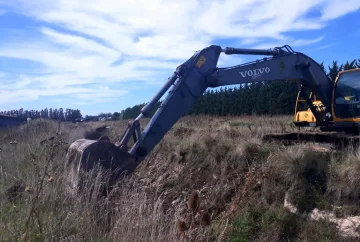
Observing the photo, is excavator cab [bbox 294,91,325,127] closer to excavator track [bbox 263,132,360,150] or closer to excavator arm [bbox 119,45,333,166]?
excavator arm [bbox 119,45,333,166]

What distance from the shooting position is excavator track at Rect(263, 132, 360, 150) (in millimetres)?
10406

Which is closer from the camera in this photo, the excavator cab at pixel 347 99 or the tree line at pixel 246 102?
the excavator cab at pixel 347 99

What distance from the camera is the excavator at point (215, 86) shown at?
30.5 ft

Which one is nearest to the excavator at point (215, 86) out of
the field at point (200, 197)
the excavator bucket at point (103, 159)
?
the excavator bucket at point (103, 159)

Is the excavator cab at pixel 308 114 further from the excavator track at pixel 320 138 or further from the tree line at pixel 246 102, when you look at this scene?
the tree line at pixel 246 102

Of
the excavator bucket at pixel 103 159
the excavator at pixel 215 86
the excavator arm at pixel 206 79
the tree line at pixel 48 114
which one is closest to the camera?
the excavator bucket at pixel 103 159

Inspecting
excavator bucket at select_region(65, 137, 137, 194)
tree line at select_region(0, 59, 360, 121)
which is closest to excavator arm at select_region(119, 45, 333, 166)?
excavator bucket at select_region(65, 137, 137, 194)

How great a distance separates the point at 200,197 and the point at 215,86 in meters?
2.97

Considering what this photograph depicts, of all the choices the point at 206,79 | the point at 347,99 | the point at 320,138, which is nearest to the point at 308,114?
the point at 347,99

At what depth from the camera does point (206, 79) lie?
10906mm

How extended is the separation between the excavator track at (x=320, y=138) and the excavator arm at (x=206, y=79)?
1.61 metres

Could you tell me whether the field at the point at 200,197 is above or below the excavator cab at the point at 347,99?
below

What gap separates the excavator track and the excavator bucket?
169 inches

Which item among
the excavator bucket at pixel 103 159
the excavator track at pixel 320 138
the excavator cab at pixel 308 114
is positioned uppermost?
the excavator cab at pixel 308 114
